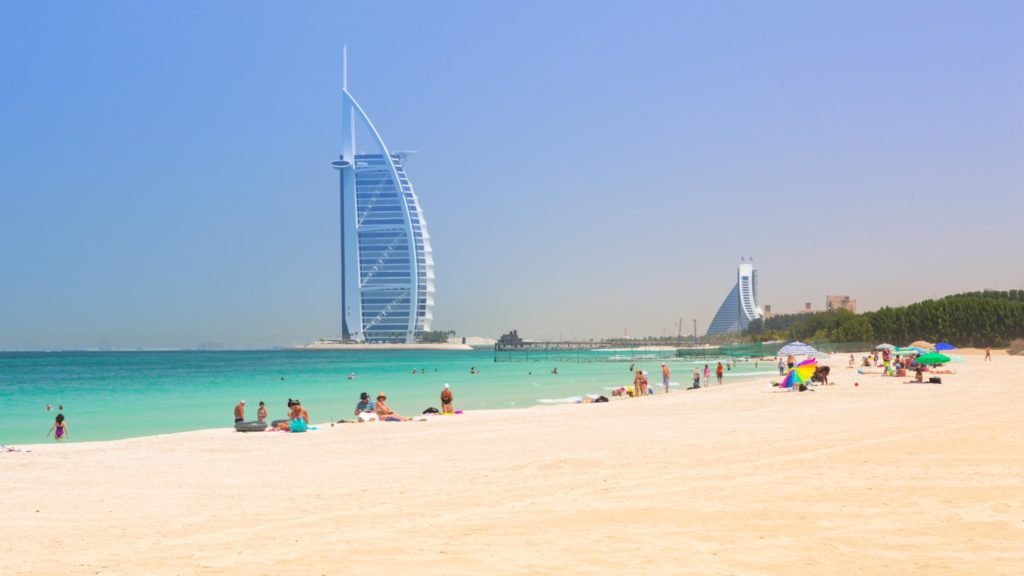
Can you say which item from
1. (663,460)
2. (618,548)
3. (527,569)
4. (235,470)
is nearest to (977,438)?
(663,460)

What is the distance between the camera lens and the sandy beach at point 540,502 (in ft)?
20.9

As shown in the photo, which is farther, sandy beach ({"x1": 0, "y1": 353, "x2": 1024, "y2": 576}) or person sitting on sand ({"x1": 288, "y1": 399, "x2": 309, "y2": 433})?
person sitting on sand ({"x1": 288, "y1": 399, "x2": 309, "y2": 433})

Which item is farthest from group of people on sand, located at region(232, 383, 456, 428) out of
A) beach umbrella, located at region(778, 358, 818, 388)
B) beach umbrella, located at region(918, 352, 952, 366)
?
beach umbrella, located at region(918, 352, 952, 366)

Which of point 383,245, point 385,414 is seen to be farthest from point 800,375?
point 383,245

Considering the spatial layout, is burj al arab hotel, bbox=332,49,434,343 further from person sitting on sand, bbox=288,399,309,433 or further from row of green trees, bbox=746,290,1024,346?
person sitting on sand, bbox=288,399,309,433

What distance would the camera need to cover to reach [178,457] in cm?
1380

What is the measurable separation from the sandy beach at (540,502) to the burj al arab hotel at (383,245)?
151 meters

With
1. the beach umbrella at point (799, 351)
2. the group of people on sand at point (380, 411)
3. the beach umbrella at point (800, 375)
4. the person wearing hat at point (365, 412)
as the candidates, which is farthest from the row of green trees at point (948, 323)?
the person wearing hat at point (365, 412)

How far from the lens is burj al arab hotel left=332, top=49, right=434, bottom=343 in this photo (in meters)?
166

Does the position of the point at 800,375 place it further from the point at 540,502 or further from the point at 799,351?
the point at 540,502

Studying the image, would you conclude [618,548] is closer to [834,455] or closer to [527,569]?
[527,569]

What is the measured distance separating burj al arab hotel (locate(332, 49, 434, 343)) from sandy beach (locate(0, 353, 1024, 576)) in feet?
494

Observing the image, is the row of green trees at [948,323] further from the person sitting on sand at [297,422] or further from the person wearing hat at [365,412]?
the person sitting on sand at [297,422]

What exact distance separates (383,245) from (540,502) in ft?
532
